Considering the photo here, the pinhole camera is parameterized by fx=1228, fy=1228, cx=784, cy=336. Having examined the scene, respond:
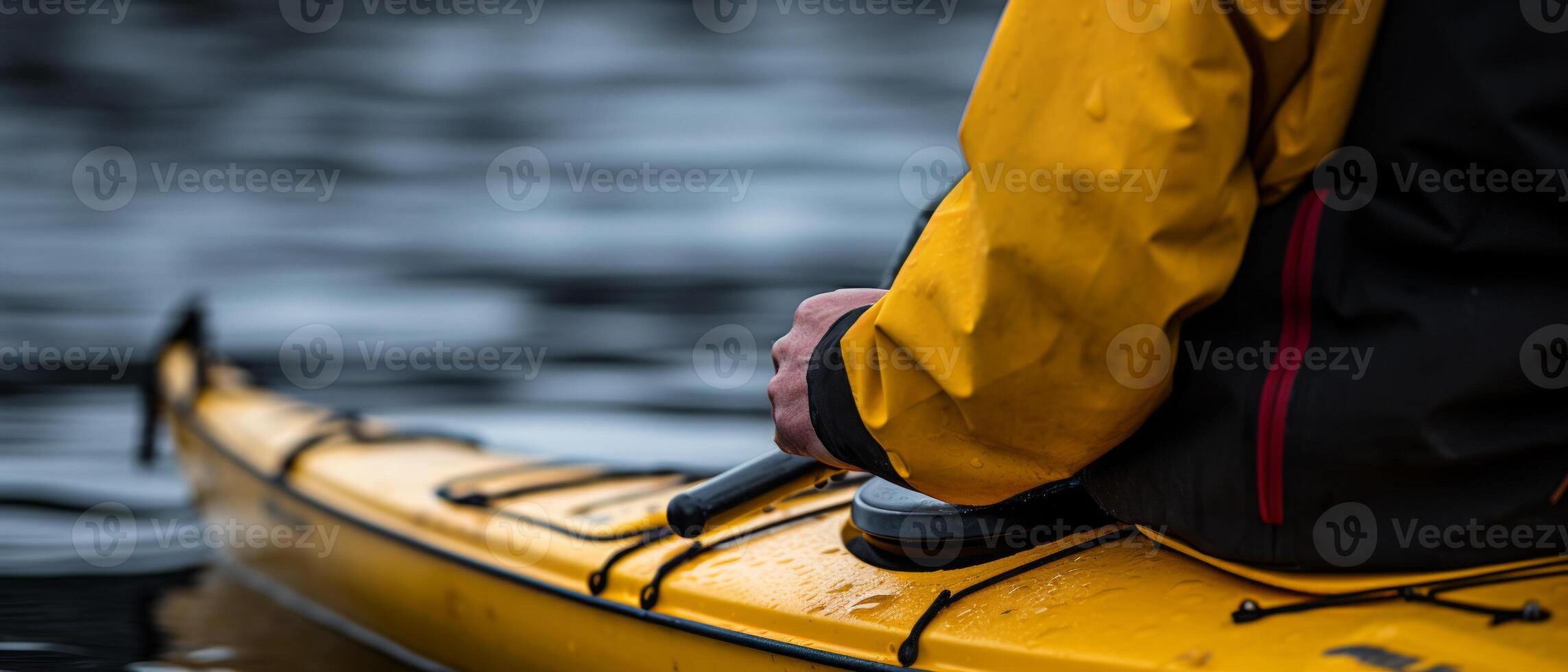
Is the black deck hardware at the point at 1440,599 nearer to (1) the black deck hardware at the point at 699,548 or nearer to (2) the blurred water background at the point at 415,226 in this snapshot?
(1) the black deck hardware at the point at 699,548

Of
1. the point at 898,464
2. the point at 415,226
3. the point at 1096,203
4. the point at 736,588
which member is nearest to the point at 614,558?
the point at 736,588

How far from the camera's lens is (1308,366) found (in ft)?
3.51

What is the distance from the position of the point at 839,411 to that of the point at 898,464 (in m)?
0.09

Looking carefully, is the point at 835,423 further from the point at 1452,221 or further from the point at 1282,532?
the point at 1452,221

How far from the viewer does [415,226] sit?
10180 mm

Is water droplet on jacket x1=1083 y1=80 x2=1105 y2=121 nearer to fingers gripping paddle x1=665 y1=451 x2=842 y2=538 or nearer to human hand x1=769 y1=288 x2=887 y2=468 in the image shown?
human hand x1=769 y1=288 x2=887 y2=468

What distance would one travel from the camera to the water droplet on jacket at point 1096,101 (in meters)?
1.01

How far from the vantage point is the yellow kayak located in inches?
46.6

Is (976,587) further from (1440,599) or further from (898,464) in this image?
(1440,599)

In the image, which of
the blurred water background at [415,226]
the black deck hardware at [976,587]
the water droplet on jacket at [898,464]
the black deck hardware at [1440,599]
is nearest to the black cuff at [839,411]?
the water droplet on jacket at [898,464]

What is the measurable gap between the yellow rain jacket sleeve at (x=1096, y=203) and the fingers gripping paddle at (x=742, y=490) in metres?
0.48

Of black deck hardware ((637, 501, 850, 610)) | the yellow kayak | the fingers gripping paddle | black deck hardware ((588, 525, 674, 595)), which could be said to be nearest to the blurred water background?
the yellow kayak

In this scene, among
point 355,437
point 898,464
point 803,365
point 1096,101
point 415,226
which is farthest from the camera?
point 415,226

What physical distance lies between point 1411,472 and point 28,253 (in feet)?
34.3
